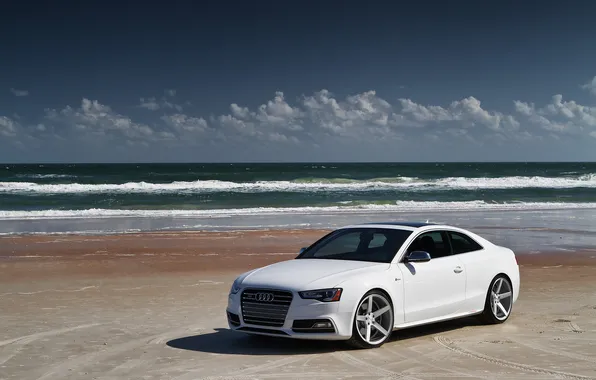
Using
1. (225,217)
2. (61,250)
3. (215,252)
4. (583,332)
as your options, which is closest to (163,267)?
(215,252)

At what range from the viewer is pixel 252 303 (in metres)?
9.12

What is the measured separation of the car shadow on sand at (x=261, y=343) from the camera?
8.95 metres

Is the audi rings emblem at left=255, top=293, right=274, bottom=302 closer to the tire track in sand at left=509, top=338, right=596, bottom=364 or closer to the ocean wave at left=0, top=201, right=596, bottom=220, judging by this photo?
the tire track in sand at left=509, top=338, right=596, bottom=364

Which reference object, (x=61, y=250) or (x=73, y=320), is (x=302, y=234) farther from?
(x=73, y=320)

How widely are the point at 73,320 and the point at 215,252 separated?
361 inches

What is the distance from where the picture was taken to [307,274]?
360 inches

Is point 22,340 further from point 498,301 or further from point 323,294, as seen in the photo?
point 498,301

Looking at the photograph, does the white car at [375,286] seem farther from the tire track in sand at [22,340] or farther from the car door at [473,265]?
the tire track in sand at [22,340]

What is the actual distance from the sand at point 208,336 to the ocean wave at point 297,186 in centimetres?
4368

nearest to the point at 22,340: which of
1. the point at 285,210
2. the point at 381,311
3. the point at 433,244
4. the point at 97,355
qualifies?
the point at 97,355

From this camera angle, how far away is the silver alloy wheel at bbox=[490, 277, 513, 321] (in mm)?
10695

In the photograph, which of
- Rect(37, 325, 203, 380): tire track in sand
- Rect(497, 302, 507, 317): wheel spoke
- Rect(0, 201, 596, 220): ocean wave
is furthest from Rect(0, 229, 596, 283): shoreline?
Rect(0, 201, 596, 220): ocean wave

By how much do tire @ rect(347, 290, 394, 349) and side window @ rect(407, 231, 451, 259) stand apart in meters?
1.02

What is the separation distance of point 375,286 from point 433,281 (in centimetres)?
111
